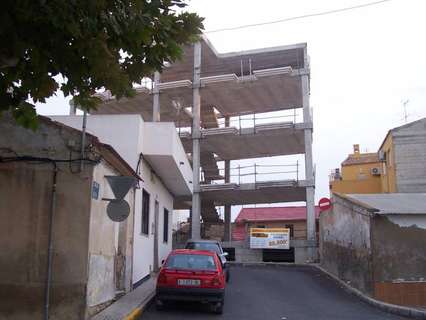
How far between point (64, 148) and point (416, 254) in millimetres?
9943

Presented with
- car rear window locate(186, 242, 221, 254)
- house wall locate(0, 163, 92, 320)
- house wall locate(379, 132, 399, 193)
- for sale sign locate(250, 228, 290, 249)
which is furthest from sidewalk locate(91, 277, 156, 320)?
house wall locate(379, 132, 399, 193)

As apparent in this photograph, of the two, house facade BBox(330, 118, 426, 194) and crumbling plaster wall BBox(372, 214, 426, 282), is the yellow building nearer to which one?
house facade BBox(330, 118, 426, 194)

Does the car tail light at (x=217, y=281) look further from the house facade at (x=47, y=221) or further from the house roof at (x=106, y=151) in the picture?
the house roof at (x=106, y=151)

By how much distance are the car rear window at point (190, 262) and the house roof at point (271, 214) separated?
40.9 metres

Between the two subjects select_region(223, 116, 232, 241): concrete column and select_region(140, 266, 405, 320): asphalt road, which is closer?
select_region(140, 266, 405, 320): asphalt road

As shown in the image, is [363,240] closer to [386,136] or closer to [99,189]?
[99,189]

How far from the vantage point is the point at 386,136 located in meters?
38.4

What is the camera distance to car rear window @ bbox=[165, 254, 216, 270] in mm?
12859

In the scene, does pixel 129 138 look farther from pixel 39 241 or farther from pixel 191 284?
pixel 39 241

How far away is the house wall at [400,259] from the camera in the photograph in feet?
47.1

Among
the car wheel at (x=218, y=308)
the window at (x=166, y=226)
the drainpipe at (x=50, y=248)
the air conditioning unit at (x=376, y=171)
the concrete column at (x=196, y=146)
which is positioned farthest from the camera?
the air conditioning unit at (x=376, y=171)

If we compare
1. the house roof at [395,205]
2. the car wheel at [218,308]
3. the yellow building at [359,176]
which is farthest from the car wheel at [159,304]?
the yellow building at [359,176]

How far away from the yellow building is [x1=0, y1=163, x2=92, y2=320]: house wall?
3815 cm

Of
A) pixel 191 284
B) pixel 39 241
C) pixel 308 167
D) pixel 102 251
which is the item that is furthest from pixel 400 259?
pixel 308 167
